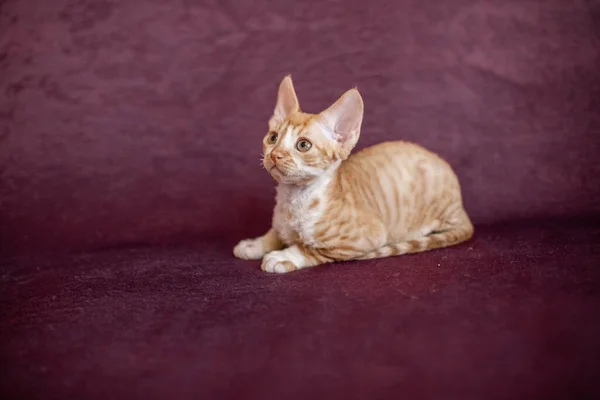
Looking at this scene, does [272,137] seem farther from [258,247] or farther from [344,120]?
[258,247]

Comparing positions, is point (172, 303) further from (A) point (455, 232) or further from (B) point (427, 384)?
(A) point (455, 232)

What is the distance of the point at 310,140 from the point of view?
1.28 meters

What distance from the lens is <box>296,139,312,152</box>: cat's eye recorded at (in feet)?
4.19

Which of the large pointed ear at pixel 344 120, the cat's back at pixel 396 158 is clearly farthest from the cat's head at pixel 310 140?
the cat's back at pixel 396 158

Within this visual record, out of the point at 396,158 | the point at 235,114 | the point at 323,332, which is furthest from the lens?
the point at 235,114

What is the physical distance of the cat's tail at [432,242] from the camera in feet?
4.52

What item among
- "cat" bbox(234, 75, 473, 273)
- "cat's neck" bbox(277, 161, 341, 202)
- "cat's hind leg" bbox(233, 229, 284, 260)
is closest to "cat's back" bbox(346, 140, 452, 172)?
"cat" bbox(234, 75, 473, 273)

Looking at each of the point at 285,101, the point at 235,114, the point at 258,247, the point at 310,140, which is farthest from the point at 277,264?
the point at 235,114

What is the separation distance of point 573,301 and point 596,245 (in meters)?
0.40

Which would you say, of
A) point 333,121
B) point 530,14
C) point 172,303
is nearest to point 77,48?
point 333,121

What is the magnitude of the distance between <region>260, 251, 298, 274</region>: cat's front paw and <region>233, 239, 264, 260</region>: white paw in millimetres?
130

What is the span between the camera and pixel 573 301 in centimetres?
97

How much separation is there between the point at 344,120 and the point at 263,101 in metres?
0.40

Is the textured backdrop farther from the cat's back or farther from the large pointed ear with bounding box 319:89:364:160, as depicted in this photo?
the large pointed ear with bounding box 319:89:364:160
